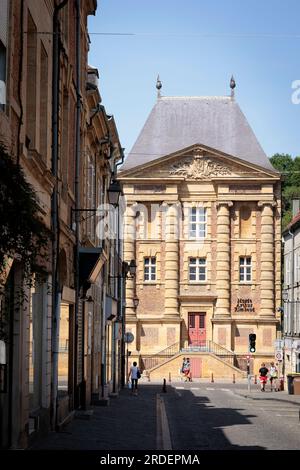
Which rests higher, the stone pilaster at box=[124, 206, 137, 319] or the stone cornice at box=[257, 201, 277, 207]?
the stone cornice at box=[257, 201, 277, 207]

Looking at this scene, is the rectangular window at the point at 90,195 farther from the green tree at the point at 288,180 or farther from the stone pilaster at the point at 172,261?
the green tree at the point at 288,180

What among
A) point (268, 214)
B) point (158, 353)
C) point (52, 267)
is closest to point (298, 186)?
point (268, 214)

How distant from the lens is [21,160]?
15.7 m

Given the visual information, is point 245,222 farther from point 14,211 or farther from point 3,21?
point 14,211

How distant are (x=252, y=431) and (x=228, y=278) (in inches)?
2035

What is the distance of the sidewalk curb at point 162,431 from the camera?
19.6m

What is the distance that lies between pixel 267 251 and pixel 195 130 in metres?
12.1

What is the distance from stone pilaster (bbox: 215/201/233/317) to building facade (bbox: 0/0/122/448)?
40.6 m

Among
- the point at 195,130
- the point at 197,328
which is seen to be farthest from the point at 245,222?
the point at 195,130

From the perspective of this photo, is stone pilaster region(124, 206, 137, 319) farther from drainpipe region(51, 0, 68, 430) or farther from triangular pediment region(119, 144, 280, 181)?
drainpipe region(51, 0, 68, 430)

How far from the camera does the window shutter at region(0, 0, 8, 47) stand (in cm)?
1395

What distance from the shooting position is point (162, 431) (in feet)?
77.2

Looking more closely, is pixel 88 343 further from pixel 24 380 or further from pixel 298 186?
pixel 298 186

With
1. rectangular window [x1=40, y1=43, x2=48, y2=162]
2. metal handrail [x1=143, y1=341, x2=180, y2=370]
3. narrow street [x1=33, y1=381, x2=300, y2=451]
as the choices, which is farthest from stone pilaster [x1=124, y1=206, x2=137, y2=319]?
rectangular window [x1=40, y1=43, x2=48, y2=162]
